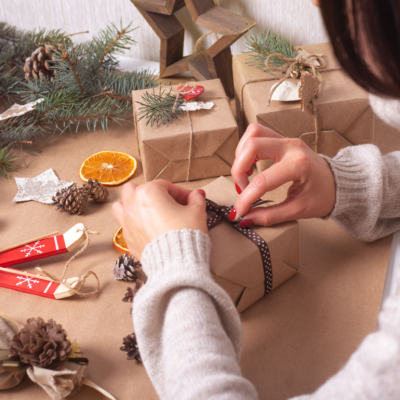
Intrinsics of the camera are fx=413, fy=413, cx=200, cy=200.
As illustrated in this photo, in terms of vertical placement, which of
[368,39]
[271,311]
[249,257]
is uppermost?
[368,39]

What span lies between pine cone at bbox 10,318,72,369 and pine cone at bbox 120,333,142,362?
0.26ft

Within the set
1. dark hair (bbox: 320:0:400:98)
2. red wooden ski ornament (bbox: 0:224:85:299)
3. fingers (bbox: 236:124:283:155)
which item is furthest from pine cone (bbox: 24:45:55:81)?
dark hair (bbox: 320:0:400:98)

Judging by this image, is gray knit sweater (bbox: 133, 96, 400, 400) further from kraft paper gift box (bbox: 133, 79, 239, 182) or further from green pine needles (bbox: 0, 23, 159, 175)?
green pine needles (bbox: 0, 23, 159, 175)

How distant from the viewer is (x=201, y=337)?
48 cm

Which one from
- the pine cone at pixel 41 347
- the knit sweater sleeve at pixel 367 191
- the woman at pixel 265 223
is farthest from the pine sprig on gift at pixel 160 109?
the pine cone at pixel 41 347

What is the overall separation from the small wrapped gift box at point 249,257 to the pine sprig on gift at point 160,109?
0.28 meters

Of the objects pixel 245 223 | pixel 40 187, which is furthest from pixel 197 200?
pixel 40 187

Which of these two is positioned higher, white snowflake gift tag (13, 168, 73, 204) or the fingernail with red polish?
the fingernail with red polish

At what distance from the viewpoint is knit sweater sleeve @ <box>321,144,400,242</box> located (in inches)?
A: 27.8

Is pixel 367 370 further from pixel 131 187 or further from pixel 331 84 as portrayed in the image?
pixel 331 84

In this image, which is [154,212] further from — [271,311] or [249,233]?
[271,311]

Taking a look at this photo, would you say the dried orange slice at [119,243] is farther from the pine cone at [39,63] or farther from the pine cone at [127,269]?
the pine cone at [39,63]

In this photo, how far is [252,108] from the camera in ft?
2.90

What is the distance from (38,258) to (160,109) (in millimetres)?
393
